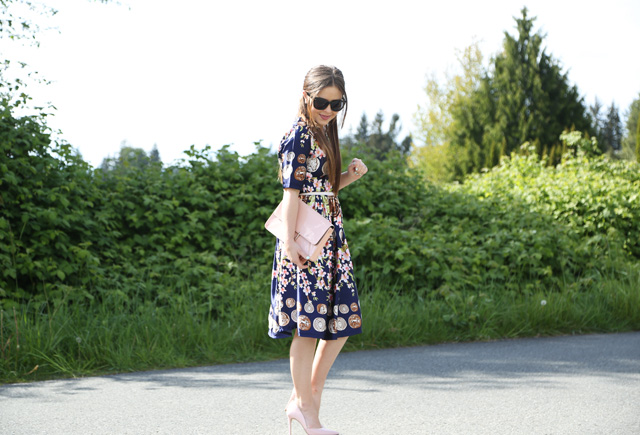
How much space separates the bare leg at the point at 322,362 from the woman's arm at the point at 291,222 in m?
0.47

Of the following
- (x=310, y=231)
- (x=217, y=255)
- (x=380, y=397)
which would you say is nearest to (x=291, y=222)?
(x=310, y=231)

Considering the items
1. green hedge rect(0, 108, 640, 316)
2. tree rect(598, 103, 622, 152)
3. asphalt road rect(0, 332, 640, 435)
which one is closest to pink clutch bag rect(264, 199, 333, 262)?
asphalt road rect(0, 332, 640, 435)

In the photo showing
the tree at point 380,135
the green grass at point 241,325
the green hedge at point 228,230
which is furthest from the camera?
the tree at point 380,135

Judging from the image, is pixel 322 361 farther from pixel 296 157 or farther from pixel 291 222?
pixel 296 157

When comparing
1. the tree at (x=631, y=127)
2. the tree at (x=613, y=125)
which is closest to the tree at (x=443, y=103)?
the tree at (x=631, y=127)

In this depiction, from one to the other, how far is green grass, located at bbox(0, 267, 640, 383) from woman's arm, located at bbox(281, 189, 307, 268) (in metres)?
2.33

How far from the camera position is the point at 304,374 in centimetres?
286

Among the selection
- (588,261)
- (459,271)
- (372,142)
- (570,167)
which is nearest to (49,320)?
(459,271)

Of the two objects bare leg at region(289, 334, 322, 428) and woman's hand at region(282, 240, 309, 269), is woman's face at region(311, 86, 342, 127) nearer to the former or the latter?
woman's hand at region(282, 240, 309, 269)

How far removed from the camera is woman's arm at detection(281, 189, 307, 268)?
8.87 feet

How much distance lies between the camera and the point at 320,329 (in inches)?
110

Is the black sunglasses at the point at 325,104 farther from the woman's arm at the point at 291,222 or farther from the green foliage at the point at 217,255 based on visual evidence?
the green foliage at the point at 217,255

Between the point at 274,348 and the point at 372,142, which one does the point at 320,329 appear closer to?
the point at 274,348

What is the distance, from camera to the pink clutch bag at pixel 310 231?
269 centimetres
